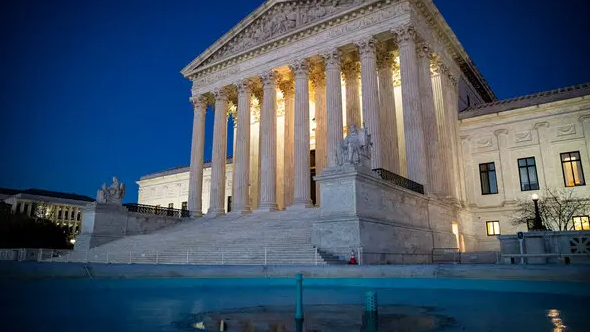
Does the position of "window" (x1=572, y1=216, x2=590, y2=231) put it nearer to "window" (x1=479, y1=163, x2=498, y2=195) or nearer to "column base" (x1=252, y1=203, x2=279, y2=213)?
"window" (x1=479, y1=163, x2=498, y2=195)

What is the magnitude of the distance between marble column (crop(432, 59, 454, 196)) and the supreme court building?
0.27 feet

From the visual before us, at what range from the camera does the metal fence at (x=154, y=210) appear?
1277 inches

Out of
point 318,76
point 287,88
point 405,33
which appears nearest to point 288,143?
point 287,88

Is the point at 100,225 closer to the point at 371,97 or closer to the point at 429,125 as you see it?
the point at 371,97

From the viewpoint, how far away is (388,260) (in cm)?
2000

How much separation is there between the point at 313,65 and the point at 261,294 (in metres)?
26.0

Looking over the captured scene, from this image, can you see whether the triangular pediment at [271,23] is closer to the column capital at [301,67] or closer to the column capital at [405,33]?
the column capital at [301,67]

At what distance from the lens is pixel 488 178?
32.2 meters

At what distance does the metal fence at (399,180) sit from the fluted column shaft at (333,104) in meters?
5.66

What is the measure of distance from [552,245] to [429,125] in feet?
48.6

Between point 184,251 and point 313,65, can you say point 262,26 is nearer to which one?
point 313,65

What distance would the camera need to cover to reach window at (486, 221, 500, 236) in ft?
99.7

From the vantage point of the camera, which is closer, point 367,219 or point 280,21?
point 367,219

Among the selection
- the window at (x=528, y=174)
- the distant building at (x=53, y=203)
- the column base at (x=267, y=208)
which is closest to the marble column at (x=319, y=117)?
the column base at (x=267, y=208)
